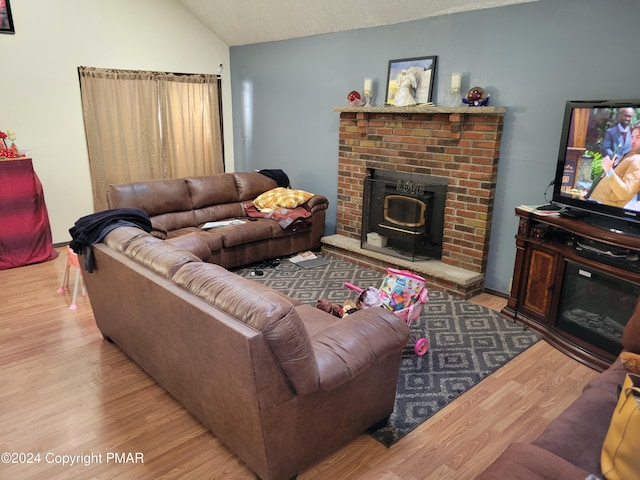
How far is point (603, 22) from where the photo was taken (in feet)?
10.2

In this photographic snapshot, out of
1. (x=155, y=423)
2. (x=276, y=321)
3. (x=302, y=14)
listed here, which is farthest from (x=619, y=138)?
(x=302, y=14)

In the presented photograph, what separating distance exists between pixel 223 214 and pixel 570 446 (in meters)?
4.04

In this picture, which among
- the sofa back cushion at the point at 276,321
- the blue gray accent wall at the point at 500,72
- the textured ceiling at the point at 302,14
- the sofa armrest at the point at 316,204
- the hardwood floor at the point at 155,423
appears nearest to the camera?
the sofa back cushion at the point at 276,321

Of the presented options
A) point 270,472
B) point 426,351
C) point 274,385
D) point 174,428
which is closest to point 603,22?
point 426,351

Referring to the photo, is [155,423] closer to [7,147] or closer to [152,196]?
[152,196]

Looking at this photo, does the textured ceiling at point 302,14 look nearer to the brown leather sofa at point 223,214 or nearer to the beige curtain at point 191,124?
the beige curtain at point 191,124

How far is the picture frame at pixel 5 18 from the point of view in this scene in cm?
451

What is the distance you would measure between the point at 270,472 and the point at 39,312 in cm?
266

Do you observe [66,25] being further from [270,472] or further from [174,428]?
[270,472]

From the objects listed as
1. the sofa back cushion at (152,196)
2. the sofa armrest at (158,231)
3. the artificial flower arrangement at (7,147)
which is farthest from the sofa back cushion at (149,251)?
the artificial flower arrangement at (7,147)

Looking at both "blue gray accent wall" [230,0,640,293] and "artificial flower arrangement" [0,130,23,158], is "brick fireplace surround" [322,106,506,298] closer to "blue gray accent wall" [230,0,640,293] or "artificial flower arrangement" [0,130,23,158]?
"blue gray accent wall" [230,0,640,293]

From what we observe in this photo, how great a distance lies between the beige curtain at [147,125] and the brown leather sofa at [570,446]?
521 cm

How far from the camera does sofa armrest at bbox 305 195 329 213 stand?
4.96 meters

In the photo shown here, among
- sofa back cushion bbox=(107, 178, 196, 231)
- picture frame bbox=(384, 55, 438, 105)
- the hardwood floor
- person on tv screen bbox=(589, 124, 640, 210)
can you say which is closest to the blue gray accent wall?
picture frame bbox=(384, 55, 438, 105)
